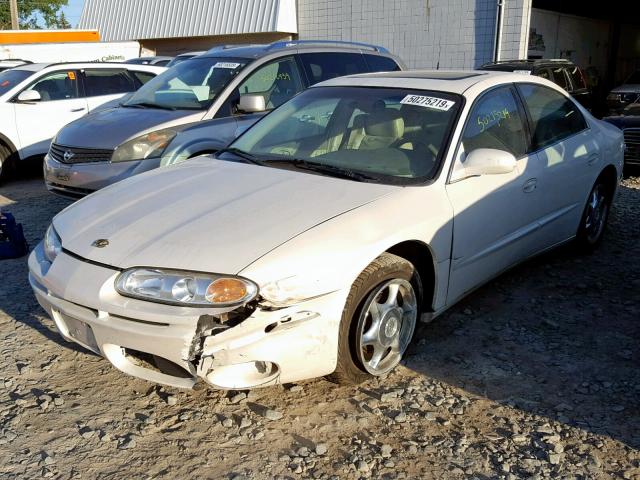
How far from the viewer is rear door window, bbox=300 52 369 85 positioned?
22.9 feet

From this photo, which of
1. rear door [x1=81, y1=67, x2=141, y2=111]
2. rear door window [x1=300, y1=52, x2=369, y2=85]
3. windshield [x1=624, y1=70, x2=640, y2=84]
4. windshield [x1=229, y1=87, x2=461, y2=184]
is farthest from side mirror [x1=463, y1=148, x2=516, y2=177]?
windshield [x1=624, y1=70, x2=640, y2=84]

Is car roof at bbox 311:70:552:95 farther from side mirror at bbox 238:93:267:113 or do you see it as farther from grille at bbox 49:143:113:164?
grille at bbox 49:143:113:164

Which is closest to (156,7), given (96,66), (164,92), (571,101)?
(96,66)

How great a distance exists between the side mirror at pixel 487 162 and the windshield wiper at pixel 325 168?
0.57 meters

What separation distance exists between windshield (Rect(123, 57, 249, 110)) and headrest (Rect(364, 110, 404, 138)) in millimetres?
2728

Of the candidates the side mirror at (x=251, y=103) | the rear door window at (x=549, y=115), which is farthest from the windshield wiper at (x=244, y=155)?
the rear door window at (x=549, y=115)

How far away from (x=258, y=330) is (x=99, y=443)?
91cm

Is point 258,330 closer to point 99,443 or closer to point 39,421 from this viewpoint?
point 99,443

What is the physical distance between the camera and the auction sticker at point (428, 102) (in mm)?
3968

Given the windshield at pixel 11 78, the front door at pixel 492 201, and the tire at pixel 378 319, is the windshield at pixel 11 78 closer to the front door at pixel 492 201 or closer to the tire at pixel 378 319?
the front door at pixel 492 201

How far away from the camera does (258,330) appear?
282cm

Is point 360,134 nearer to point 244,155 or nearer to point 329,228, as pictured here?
point 244,155

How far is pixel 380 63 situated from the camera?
7633 millimetres

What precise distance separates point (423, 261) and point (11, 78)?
7756 millimetres
